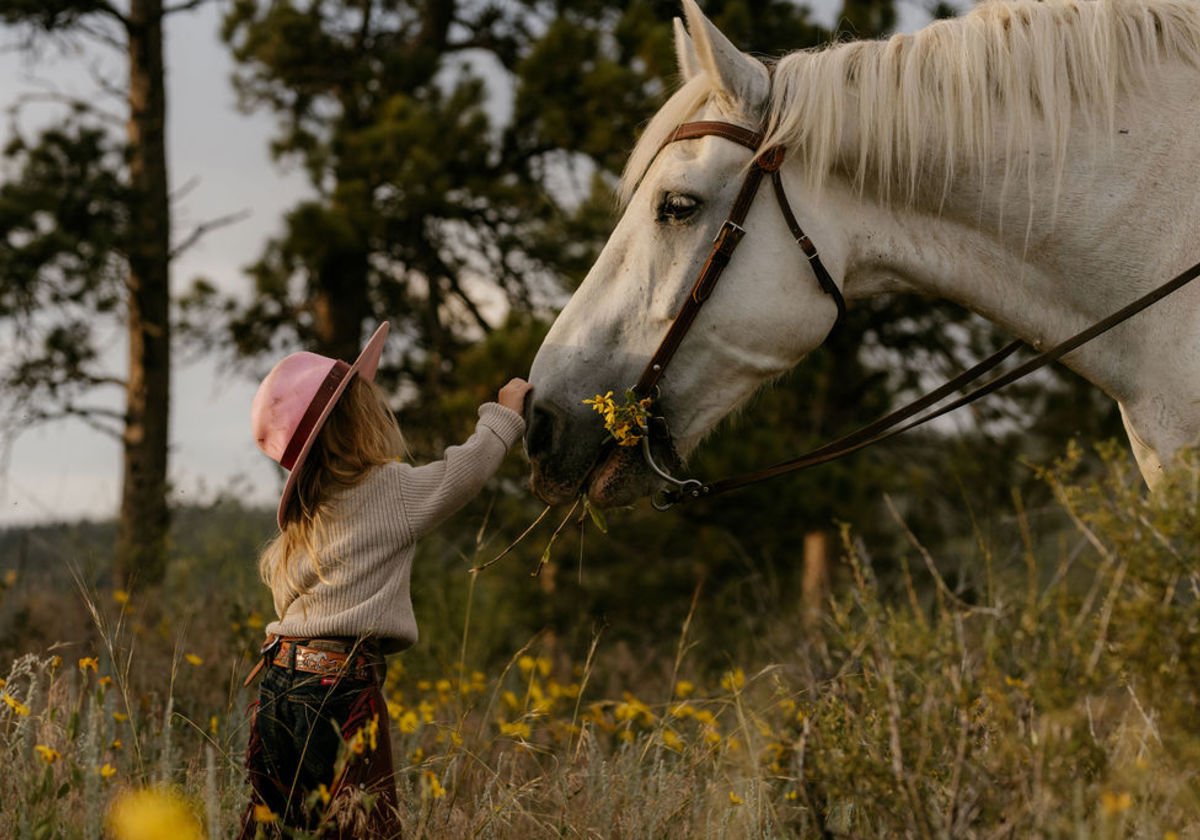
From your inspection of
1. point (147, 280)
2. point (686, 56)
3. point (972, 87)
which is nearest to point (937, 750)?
point (972, 87)

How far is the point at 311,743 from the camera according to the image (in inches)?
98.0

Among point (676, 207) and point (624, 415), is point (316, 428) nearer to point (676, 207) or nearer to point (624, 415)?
point (624, 415)

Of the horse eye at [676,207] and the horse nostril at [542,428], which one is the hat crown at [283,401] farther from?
the horse eye at [676,207]

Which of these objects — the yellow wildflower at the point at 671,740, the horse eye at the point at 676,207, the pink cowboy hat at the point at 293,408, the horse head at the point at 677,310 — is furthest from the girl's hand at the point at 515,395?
the yellow wildflower at the point at 671,740

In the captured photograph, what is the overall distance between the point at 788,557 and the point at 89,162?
6568mm

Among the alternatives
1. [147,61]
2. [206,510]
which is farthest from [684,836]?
[147,61]

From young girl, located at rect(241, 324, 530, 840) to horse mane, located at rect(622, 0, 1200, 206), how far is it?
1093mm

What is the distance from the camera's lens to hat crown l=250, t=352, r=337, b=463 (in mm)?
2633

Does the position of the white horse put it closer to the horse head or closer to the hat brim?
the horse head

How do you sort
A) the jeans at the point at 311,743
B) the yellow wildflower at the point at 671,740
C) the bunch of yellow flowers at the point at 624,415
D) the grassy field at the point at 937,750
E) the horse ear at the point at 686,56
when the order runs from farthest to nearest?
the horse ear at the point at 686,56 → the yellow wildflower at the point at 671,740 → the bunch of yellow flowers at the point at 624,415 → the jeans at the point at 311,743 → the grassy field at the point at 937,750

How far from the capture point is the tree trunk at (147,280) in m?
8.48

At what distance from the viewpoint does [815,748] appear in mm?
2199

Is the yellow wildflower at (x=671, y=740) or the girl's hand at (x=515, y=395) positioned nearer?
the girl's hand at (x=515, y=395)

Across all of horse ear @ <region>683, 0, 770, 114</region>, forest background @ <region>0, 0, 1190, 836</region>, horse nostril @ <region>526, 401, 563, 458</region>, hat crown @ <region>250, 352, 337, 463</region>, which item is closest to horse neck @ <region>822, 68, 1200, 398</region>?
horse ear @ <region>683, 0, 770, 114</region>
